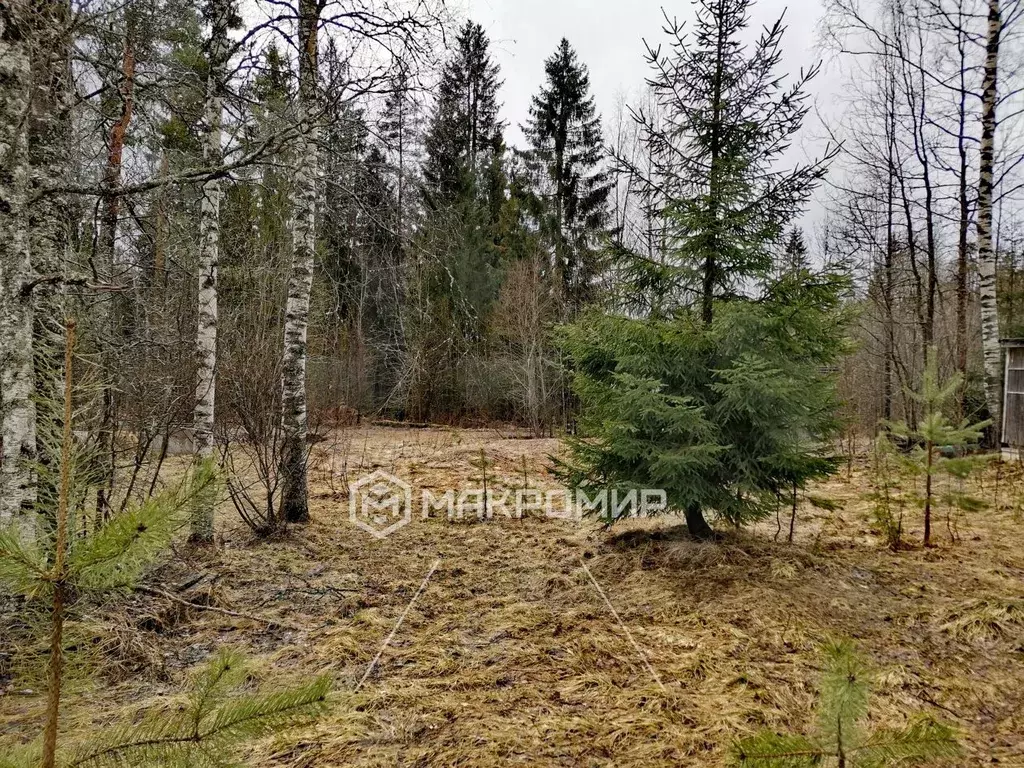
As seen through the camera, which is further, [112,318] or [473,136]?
[473,136]

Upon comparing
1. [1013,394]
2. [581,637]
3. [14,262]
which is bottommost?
[581,637]

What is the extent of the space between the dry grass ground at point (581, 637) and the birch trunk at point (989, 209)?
15.7 ft

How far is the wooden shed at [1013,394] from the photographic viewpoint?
32.5 ft

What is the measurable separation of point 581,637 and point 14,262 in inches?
137

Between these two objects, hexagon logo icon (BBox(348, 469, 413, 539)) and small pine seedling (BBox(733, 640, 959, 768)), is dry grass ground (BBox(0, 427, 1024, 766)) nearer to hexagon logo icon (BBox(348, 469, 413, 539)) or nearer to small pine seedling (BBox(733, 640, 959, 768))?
hexagon logo icon (BBox(348, 469, 413, 539))

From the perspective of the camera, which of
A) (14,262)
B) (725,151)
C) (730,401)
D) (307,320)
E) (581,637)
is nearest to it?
(14,262)

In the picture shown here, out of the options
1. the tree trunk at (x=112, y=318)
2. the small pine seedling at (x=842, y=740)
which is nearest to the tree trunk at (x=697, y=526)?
the small pine seedling at (x=842, y=740)

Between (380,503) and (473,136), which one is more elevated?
(473,136)

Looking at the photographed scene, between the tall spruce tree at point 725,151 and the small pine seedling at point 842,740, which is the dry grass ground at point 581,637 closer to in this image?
the small pine seedling at point 842,740

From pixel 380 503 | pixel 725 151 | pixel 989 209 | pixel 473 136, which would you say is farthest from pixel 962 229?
pixel 473 136

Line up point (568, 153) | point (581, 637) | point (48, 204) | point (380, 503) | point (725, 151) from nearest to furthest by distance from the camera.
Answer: point (48, 204), point (581, 637), point (725, 151), point (380, 503), point (568, 153)

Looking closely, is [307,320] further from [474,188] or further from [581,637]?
[474,188]

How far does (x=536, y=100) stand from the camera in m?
19.0

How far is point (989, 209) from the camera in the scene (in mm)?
9031
